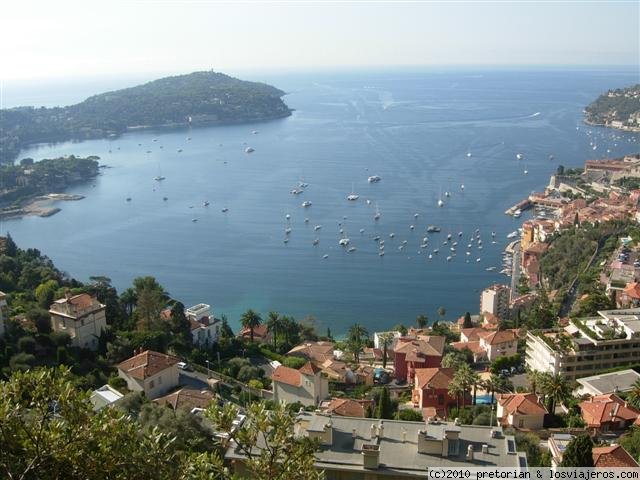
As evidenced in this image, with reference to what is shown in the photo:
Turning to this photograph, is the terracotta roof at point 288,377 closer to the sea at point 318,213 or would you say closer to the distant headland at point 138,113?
the sea at point 318,213

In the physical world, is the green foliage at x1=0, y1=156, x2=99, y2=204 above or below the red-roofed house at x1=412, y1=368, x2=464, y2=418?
above

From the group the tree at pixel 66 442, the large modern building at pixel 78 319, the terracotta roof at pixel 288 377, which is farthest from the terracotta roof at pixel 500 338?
the tree at pixel 66 442

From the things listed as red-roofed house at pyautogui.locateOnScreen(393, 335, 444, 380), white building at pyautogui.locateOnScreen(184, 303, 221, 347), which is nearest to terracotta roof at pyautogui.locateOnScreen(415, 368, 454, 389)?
red-roofed house at pyautogui.locateOnScreen(393, 335, 444, 380)

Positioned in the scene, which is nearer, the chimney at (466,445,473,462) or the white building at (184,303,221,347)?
the chimney at (466,445,473,462)

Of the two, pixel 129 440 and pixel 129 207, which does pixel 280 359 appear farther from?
pixel 129 207

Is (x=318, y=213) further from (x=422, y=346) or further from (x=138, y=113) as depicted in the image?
(x=138, y=113)

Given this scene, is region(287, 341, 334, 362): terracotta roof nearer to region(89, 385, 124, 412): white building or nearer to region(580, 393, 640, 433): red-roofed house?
region(89, 385, 124, 412): white building
